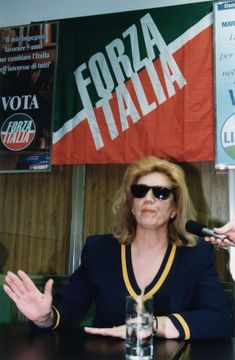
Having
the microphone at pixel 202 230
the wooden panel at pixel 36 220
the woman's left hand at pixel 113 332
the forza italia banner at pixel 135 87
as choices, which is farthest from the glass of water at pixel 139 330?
the wooden panel at pixel 36 220

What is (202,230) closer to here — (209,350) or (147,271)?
(209,350)

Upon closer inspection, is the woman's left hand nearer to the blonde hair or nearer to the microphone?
the microphone

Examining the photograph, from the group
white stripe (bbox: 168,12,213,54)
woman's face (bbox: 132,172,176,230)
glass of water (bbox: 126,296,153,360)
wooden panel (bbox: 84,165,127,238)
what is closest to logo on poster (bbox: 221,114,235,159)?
white stripe (bbox: 168,12,213,54)

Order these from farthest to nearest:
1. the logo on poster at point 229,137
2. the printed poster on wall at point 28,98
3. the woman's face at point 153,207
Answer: the printed poster on wall at point 28,98
the logo on poster at point 229,137
the woman's face at point 153,207

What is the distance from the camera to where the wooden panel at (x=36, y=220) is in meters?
3.15

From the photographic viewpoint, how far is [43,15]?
3.40 m

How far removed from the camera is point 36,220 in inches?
128

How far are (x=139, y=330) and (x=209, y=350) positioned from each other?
27 cm

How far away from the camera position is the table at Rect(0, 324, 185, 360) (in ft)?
3.52

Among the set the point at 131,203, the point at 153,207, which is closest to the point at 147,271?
the point at 153,207

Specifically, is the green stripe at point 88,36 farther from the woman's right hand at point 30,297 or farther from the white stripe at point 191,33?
the woman's right hand at point 30,297

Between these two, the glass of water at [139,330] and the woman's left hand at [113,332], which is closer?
the glass of water at [139,330]

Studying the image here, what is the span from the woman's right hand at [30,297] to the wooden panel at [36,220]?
1.65 m

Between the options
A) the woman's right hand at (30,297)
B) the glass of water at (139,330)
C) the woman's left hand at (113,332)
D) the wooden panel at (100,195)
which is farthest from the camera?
the wooden panel at (100,195)
